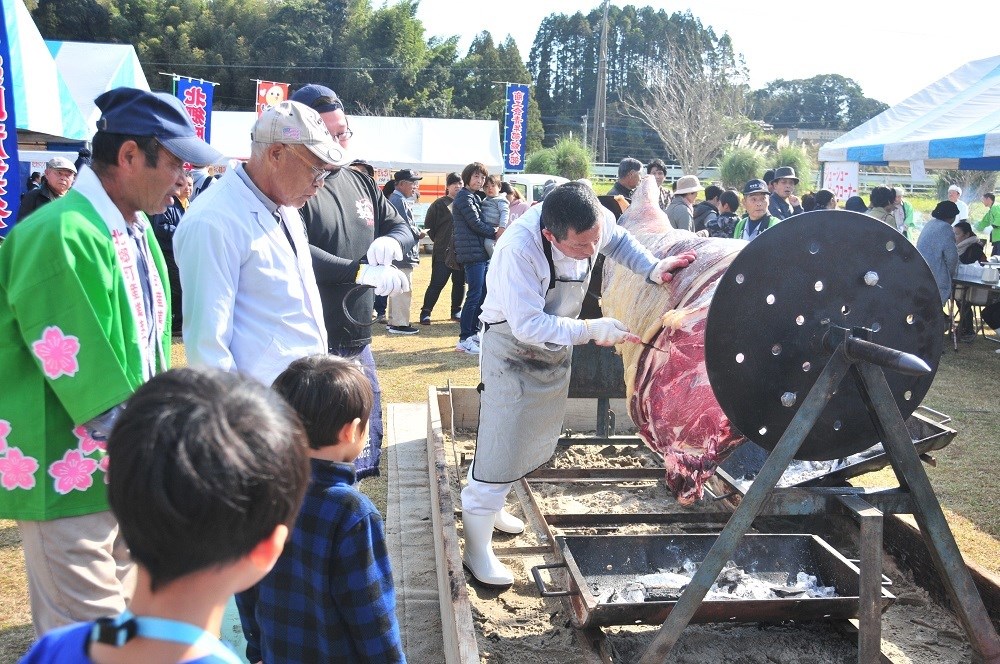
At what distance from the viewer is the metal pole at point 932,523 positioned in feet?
9.30

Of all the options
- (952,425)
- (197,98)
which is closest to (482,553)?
(952,425)

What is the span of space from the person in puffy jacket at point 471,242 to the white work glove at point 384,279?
622cm

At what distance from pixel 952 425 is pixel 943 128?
20.7 ft

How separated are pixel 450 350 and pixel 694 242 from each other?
5.57 meters

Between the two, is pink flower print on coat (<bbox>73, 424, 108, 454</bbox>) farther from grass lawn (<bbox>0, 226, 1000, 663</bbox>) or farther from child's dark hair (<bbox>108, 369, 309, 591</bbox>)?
grass lawn (<bbox>0, 226, 1000, 663</bbox>)

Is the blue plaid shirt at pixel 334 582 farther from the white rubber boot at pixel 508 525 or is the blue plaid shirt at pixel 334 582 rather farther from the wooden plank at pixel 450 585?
the white rubber boot at pixel 508 525

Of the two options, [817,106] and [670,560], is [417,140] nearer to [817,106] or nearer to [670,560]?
[670,560]

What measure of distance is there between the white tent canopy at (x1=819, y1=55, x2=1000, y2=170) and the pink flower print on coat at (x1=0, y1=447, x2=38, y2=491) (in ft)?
35.5

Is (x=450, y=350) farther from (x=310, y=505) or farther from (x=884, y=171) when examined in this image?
(x=884, y=171)

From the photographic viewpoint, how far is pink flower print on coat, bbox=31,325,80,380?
2119 millimetres

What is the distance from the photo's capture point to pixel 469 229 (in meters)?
9.91

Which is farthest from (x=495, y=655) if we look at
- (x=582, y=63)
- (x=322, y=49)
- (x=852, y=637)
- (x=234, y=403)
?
(x=582, y=63)

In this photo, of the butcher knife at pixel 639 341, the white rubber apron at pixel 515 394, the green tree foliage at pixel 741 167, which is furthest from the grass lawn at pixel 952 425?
the green tree foliage at pixel 741 167

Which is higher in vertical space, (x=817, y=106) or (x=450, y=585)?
(x=817, y=106)
